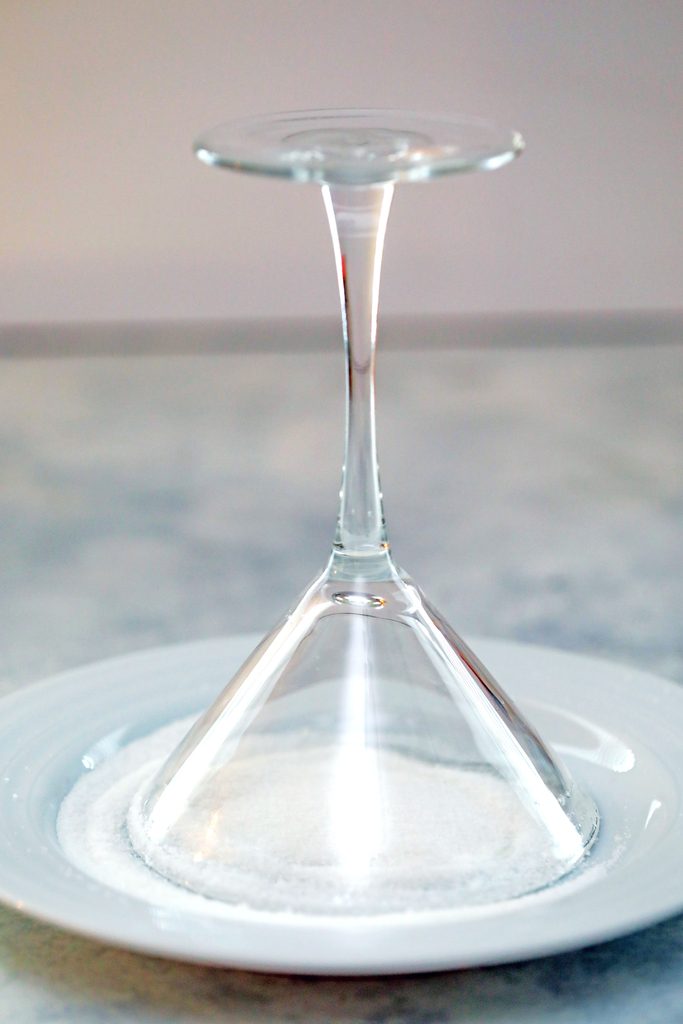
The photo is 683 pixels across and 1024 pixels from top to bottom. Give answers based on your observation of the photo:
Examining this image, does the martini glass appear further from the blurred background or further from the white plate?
the blurred background

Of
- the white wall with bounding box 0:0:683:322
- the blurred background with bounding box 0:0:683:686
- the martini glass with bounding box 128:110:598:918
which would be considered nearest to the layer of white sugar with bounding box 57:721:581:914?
the martini glass with bounding box 128:110:598:918

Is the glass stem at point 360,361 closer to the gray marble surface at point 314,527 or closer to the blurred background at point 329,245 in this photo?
the gray marble surface at point 314,527

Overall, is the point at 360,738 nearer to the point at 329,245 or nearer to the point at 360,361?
the point at 360,361

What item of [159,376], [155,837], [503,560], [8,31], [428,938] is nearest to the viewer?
[428,938]

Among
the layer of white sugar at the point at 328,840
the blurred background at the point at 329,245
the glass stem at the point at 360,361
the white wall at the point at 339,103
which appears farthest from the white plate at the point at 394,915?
the white wall at the point at 339,103

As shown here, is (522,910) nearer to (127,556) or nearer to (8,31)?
(127,556)

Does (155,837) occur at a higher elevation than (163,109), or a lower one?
lower

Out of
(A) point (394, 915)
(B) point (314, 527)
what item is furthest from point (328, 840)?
(B) point (314, 527)

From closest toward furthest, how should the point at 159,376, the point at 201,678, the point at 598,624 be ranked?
the point at 201,678 < the point at 598,624 < the point at 159,376

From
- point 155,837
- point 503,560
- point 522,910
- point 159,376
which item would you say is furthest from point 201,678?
point 159,376
